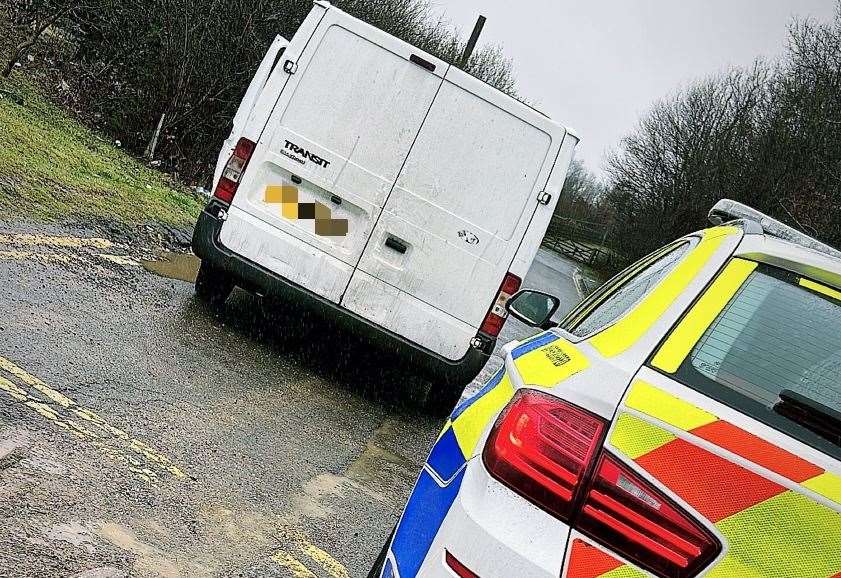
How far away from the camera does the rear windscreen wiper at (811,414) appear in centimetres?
225

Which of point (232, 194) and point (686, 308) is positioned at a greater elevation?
point (686, 308)

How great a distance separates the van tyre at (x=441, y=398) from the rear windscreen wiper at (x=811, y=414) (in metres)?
5.19

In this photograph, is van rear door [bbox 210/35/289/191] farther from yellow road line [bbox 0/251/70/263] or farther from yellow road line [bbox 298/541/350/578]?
yellow road line [bbox 298/541/350/578]

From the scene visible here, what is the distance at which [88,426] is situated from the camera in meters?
4.65

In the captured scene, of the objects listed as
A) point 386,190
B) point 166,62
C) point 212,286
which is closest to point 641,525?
point 386,190

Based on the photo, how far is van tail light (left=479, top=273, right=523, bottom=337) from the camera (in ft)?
23.0

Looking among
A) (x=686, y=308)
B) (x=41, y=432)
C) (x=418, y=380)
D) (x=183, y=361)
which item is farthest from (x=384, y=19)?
(x=686, y=308)

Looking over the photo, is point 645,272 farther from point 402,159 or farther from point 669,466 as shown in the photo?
point 402,159

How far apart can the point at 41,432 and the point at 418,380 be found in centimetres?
503

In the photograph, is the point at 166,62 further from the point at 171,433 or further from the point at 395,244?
the point at 171,433

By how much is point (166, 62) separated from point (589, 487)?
13.1m

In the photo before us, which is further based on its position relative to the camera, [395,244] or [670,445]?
[395,244]

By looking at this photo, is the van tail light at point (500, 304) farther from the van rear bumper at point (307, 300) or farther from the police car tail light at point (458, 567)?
the police car tail light at point (458, 567)

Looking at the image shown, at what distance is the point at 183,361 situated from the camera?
20.9 feet
